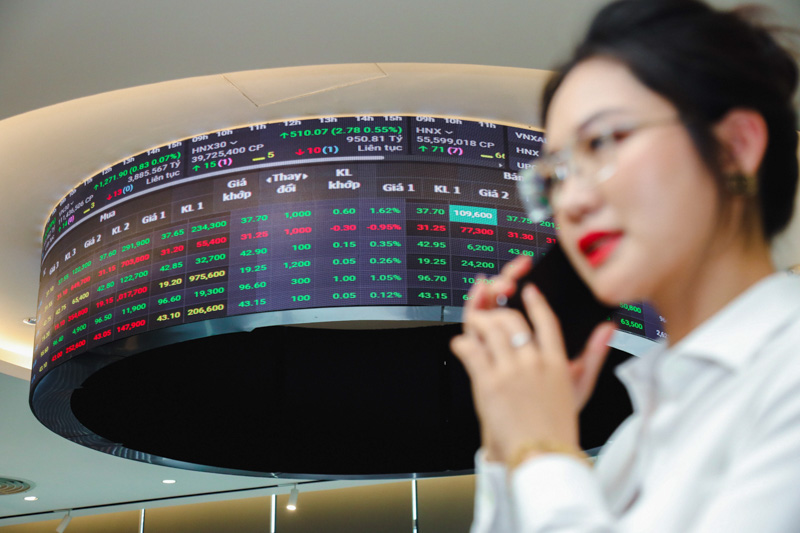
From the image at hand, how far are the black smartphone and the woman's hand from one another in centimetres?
7

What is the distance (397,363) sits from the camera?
3828 mm

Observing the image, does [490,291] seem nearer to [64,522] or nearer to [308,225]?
[308,225]

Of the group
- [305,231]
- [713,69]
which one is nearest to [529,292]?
[713,69]

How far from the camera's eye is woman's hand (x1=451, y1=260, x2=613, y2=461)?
73 cm

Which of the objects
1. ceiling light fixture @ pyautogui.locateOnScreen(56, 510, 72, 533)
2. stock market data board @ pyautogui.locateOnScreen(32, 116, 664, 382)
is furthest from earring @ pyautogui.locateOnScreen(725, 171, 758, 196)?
ceiling light fixture @ pyautogui.locateOnScreen(56, 510, 72, 533)

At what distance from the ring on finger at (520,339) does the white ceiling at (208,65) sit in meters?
1.68

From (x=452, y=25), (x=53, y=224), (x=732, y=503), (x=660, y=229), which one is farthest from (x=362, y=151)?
(x=732, y=503)

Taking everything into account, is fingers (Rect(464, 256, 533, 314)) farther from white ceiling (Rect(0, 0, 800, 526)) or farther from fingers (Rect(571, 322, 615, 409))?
white ceiling (Rect(0, 0, 800, 526))

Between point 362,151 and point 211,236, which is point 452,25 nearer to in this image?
point 362,151

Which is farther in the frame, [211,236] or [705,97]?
[211,236]

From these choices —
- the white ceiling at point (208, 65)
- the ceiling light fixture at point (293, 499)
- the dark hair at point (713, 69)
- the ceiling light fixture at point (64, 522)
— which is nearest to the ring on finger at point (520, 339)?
the dark hair at point (713, 69)

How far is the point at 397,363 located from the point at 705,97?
3.13 metres

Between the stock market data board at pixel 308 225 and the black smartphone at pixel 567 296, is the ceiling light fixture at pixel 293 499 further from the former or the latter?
the black smartphone at pixel 567 296

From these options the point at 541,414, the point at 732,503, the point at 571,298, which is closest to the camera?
the point at 732,503
